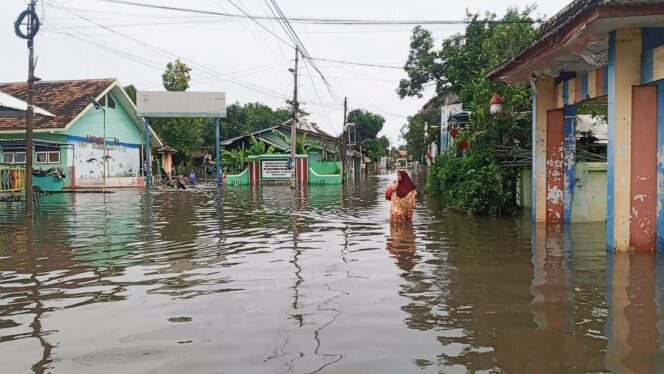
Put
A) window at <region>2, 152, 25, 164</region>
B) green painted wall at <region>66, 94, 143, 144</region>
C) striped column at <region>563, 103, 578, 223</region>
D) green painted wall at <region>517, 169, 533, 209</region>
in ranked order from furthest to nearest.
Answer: green painted wall at <region>66, 94, 143, 144</region>, window at <region>2, 152, 25, 164</region>, green painted wall at <region>517, 169, 533, 209</region>, striped column at <region>563, 103, 578, 223</region>

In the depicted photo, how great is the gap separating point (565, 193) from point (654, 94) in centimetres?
441

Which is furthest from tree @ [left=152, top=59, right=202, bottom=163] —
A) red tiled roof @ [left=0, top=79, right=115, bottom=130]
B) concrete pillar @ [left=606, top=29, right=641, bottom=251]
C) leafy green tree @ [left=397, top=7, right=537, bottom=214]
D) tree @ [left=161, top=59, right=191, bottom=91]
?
concrete pillar @ [left=606, top=29, right=641, bottom=251]

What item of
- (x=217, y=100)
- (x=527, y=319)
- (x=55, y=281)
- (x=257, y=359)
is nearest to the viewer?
(x=257, y=359)

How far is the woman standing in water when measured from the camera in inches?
490

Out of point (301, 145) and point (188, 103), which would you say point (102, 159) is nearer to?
point (188, 103)

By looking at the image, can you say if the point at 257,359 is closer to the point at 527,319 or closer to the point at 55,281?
the point at 527,319

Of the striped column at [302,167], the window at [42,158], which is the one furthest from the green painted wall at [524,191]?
the window at [42,158]

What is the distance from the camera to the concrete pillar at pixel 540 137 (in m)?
11.9

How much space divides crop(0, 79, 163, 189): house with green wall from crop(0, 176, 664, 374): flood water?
20554 mm

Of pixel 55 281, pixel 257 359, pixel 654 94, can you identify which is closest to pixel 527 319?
pixel 257 359

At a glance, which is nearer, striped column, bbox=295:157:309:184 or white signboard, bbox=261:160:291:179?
striped column, bbox=295:157:309:184

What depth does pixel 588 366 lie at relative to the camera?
12.1ft

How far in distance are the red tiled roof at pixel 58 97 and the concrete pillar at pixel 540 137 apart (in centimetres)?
2584

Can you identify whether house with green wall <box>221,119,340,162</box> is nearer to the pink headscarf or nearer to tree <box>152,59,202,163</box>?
tree <box>152,59,202,163</box>
